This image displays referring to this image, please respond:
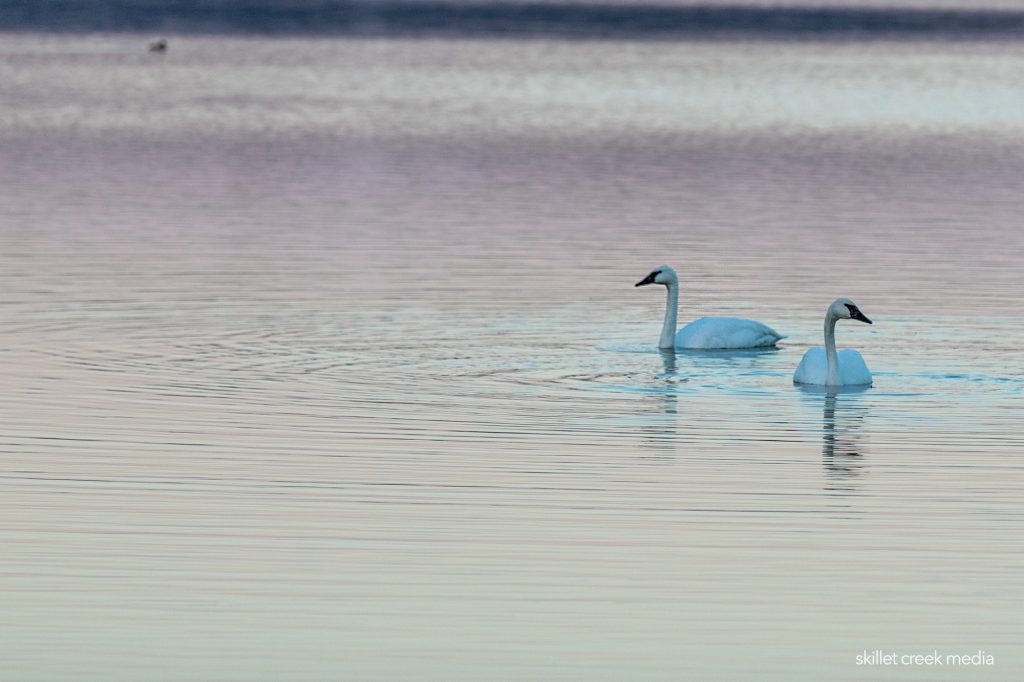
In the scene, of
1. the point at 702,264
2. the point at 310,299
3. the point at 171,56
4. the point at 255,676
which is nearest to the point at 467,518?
the point at 255,676

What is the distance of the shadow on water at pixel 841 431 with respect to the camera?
A: 15961mm

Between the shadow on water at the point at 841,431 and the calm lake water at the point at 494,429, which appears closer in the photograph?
the calm lake water at the point at 494,429

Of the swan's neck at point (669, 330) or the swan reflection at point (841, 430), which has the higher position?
the swan's neck at point (669, 330)

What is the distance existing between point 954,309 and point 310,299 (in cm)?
608

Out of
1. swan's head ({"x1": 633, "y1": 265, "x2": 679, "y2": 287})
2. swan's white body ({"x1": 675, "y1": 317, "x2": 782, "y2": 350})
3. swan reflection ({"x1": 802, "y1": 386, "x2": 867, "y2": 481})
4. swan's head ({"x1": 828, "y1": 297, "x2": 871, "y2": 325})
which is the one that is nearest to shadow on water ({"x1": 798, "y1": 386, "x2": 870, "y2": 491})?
swan reflection ({"x1": 802, "y1": 386, "x2": 867, "y2": 481})

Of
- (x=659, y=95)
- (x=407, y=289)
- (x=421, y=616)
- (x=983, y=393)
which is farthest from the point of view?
(x=659, y=95)

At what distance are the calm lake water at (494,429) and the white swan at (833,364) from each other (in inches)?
8.0

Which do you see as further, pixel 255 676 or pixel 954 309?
pixel 954 309

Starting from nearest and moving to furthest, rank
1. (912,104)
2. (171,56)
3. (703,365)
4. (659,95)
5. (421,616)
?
(421,616)
(703,365)
(912,104)
(659,95)
(171,56)

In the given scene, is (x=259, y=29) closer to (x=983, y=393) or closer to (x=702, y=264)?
(x=702, y=264)

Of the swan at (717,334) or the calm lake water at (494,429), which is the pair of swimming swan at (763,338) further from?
the calm lake water at (494,429)

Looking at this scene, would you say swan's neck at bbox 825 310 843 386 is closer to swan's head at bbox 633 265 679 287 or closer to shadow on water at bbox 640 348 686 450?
shadow on water at bbox 640 348 686 450

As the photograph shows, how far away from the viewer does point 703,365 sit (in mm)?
21094

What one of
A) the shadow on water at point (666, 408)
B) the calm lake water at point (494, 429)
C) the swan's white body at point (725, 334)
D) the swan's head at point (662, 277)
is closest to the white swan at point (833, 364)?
the calm lake water at point (494, 429)
